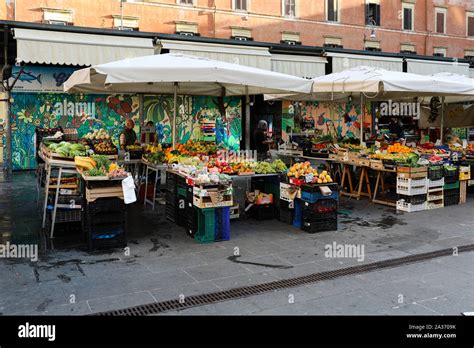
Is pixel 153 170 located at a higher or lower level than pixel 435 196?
higher

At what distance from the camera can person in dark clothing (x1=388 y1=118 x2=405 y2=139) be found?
22.7 meters

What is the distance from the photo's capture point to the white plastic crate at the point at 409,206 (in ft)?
31.5

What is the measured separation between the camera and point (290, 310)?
4.74 meters

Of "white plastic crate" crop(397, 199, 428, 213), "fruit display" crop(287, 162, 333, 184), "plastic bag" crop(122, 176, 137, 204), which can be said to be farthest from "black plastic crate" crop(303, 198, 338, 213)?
"plastic bag" crop(122, 176, 137, 204)

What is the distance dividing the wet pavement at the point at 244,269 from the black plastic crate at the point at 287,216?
0.15 meters

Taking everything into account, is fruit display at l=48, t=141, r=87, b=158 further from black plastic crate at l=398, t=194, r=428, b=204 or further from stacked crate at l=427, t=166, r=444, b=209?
stacked crate at l=427, t=166, r=444, b=209

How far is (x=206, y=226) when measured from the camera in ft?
24.1

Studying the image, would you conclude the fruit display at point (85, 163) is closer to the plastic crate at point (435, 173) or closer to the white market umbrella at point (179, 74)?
the white market umbrella at point (179, 74)

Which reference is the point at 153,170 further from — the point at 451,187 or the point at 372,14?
the point at 372,14

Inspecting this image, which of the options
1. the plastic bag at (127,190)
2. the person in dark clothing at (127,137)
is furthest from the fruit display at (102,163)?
the person in dark clothing at (127,137)

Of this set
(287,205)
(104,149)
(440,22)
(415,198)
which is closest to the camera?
(287,205)

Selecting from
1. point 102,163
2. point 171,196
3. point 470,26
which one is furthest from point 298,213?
point 470,26

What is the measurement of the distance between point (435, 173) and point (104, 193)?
21.7ft
